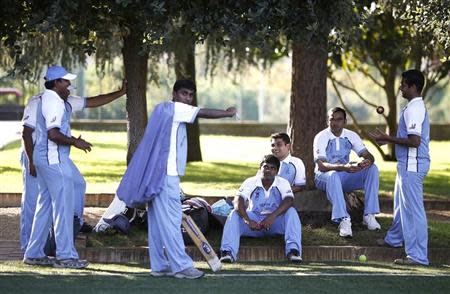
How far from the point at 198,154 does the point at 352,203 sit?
12.0 meters

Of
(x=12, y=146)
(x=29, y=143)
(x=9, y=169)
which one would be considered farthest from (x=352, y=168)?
(x=12, y=146)

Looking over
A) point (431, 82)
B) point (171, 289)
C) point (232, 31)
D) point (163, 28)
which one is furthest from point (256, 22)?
point (431, 82)

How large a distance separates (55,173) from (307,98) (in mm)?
5057

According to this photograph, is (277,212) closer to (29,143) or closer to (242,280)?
(242,280)

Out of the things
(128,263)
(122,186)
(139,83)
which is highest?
(139,83)

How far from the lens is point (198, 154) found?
84.1ft

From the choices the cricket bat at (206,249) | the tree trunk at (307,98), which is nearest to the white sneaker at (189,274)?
the cricket bat at (206,249)

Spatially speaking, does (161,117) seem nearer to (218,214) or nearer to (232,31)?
(232,31)

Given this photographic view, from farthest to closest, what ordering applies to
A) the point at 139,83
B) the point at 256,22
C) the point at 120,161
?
the point at 120,161 → the point at 139,83 → the point at 256,22

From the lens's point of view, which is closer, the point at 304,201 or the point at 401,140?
the point at 401,140

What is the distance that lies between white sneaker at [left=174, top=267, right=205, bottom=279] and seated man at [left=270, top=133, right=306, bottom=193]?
2637 millimetres

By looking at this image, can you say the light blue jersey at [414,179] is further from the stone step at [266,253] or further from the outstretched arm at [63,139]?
the outstretched arm at [63,139]

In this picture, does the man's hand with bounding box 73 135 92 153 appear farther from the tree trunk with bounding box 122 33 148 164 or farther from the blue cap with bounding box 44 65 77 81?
the tree trunk with bounding box 122 33 148 164

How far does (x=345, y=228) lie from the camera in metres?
13.0
